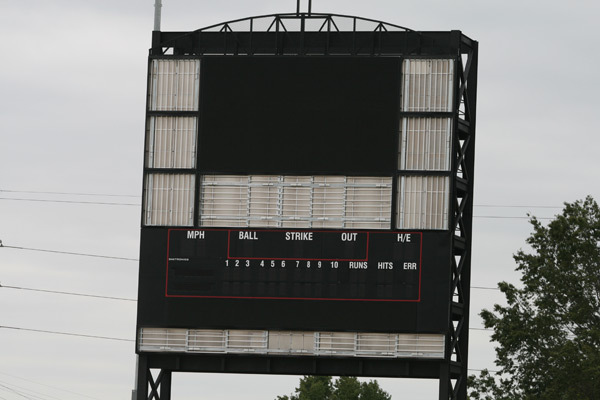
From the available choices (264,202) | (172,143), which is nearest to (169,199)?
(172,143)

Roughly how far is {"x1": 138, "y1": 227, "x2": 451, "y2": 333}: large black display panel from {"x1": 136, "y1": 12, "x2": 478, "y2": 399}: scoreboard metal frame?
0.02 m

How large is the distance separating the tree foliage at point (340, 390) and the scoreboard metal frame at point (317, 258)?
65.5 m

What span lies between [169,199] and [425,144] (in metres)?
6.29

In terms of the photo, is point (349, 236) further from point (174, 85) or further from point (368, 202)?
point (174, 85)

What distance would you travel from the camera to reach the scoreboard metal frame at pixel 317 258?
1302 inches

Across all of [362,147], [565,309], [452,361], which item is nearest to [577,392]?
[565,309]

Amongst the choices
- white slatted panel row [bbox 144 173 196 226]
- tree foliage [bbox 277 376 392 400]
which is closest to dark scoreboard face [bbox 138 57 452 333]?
white slatted panel row [bbox 144 173 196 226]

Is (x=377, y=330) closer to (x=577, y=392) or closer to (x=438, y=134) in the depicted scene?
(x=438, y=134)

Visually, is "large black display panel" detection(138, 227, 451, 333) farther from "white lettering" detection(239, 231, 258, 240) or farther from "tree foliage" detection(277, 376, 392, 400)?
"tree foliage" detection(277, 376, 392, 400)

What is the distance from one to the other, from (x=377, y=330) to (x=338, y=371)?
5.28 ft

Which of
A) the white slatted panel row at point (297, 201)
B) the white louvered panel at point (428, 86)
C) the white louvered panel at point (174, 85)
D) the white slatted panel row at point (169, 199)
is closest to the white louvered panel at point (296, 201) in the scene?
the white slatted panel row at point (297, 201)

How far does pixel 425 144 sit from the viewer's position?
33.6 meters

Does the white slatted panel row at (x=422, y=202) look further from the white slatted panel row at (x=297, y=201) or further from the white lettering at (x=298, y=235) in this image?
the white lettering at (x=298, y=235)

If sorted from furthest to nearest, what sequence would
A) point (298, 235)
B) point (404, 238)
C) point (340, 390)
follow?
point (340, 390) → point (298, 235) → point (404, 238)
